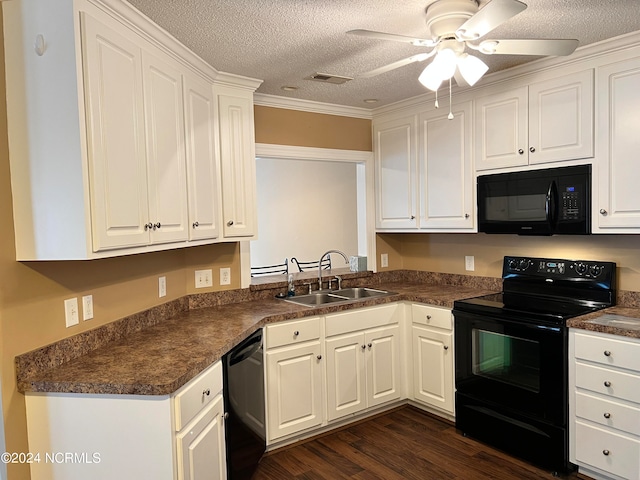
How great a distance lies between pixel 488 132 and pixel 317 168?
356 cm

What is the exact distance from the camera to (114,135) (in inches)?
71.6

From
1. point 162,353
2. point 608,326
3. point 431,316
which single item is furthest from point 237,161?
point 608,326

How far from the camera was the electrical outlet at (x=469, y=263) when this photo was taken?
3619 millimetres

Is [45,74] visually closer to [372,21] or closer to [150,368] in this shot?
[150,368]

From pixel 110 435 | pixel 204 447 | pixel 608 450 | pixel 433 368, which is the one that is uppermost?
pixel 110 435

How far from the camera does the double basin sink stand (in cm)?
340

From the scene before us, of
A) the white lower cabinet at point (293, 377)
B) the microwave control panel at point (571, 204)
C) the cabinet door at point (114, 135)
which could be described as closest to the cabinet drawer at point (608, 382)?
the microwave control panel at point (571, 204)

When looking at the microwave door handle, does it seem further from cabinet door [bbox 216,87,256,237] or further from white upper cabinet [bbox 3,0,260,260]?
white upper cabinet [bbox 3,0,260,260]

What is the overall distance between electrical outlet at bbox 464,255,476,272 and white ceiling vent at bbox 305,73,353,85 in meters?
1.67

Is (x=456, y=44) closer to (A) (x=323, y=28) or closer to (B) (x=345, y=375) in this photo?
(A) (x=323, y=28)

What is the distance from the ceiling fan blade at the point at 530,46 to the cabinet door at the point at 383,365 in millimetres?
1953

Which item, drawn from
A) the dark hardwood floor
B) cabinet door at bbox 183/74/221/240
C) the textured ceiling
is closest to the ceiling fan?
the textured ceiling

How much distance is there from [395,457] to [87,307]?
194cm

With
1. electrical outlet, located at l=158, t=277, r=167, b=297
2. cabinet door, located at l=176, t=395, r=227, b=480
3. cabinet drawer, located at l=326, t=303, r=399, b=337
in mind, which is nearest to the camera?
cabinet door, located at l=176, t=395, r=227, b=480
